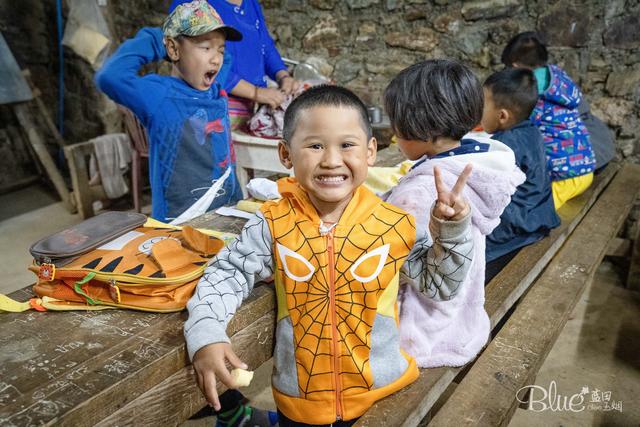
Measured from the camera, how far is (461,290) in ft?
4.64

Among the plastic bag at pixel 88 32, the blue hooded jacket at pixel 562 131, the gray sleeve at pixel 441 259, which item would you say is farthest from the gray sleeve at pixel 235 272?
the plastic bag at pixel 88 32

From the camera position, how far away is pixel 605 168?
3.48m

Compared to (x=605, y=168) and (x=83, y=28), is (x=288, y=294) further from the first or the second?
(x=83, y=28)

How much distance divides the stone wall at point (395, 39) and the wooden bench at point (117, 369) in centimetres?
298

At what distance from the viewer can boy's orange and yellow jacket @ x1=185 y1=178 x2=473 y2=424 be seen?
1176 mm

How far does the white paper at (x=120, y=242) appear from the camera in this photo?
4.41 ft

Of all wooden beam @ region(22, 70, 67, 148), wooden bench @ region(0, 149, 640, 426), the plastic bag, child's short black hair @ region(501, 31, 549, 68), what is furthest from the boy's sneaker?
the plastic bag

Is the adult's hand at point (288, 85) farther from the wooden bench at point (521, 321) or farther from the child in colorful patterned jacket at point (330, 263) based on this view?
the child in colorful patterned jacket at point (330, 263)

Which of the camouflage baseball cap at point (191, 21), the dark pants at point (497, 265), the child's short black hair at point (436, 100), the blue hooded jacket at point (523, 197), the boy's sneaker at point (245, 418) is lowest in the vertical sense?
the boy's sneaker at point (245, 418)

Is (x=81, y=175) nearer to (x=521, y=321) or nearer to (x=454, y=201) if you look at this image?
(x=521, y=321)

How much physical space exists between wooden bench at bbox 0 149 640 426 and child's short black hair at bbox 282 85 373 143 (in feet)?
1.54

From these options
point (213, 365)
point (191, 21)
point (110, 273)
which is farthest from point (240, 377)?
point (191, 21)

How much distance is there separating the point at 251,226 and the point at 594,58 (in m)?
3.35

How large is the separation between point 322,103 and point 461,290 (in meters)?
0.68
